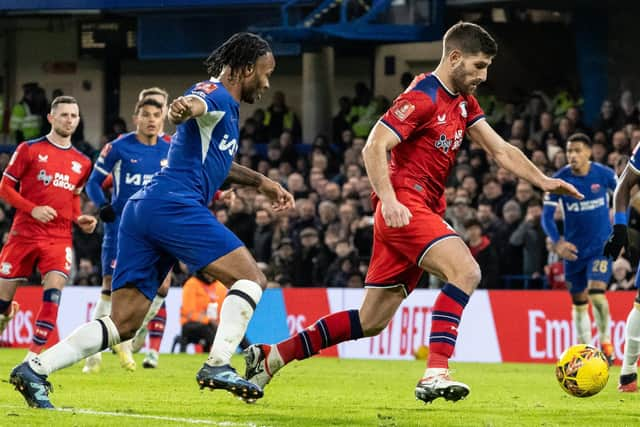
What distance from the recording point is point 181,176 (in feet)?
28.8

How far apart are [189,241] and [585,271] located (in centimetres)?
956

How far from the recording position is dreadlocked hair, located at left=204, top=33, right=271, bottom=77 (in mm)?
8992

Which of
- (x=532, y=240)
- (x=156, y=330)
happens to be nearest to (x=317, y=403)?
(x=156, y=330)

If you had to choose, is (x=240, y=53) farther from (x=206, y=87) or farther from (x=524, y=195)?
(x=524, y=195)

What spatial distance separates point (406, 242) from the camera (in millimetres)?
9219

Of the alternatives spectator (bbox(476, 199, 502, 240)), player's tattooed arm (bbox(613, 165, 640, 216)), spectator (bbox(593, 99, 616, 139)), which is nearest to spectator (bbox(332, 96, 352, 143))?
spectator (bbox(593, 99, 616, 139))

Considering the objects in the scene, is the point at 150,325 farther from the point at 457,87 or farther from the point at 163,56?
the point at 163,56

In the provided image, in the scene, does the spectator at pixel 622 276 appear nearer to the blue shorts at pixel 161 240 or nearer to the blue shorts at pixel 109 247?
the blue shorts at pixel 109 247

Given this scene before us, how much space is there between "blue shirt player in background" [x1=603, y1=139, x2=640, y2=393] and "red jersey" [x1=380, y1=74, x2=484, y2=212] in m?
2.01

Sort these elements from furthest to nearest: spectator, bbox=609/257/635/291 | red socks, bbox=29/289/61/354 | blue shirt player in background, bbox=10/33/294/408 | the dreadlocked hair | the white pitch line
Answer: spectator, bbox=609/257/635/291
red socks, bbox=29/289/61/354
the dreadlocked hair
blue shirt player in background, bbox=10/33/294/408
the white pitch line

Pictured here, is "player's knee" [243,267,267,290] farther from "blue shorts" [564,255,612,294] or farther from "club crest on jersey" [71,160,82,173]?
"blue shorts" [564,255,612,294]

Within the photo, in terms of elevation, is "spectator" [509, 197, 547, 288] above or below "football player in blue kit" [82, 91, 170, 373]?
below

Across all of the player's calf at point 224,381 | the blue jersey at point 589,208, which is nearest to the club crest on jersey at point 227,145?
the player's calf at point 224,381

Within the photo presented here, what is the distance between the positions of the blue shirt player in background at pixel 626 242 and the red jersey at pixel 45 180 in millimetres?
5712
